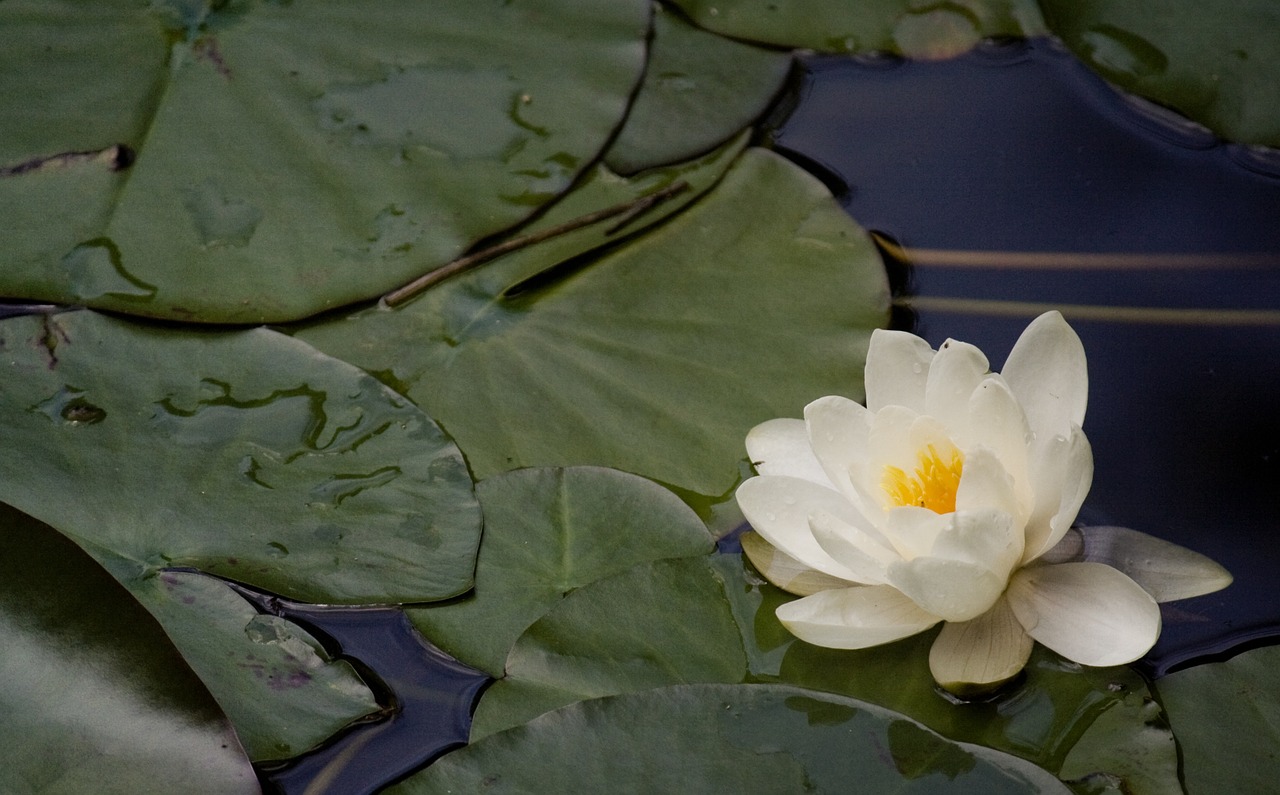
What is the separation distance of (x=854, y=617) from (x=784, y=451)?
0.29 meters

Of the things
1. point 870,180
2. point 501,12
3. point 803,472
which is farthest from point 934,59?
point 803,472

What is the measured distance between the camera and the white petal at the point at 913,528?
1217 mm

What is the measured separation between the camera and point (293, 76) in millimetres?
1952

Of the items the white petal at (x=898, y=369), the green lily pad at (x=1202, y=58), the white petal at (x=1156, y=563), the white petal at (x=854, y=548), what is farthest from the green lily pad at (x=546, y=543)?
the green lily pad at (x=1202, y=58)

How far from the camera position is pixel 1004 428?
1.28 m

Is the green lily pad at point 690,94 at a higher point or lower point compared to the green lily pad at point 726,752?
higher

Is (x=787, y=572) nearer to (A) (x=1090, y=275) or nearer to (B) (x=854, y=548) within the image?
(B) (x=854, y=548)

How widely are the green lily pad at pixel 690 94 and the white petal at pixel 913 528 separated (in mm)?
1057

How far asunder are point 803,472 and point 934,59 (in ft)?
4.02

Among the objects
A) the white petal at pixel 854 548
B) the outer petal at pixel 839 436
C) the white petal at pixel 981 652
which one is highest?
the outer petal at pixel 839 436

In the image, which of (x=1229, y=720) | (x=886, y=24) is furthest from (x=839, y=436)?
(x=886, y=24)

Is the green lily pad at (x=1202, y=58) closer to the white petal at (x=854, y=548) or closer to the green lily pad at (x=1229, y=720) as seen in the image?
the green lily pad at (x=1229, y=720)

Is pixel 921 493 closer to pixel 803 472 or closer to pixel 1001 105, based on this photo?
pixel 803 472

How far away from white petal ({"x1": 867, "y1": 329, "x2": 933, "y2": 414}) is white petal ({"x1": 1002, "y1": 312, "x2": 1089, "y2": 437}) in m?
0.12
